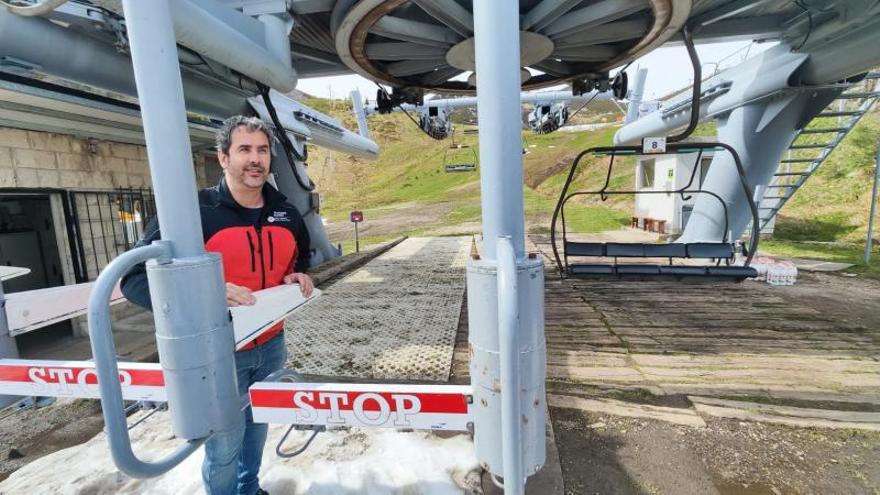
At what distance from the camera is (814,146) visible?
6.84 metres

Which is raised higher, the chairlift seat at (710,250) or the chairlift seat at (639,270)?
the chairlift seat at (710,250)

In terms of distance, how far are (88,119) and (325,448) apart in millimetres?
5069

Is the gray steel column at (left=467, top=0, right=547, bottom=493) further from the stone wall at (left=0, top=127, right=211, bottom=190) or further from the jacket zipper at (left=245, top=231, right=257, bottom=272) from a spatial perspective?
the stone wall at (left=0, top=127, right=211, bottom=190)

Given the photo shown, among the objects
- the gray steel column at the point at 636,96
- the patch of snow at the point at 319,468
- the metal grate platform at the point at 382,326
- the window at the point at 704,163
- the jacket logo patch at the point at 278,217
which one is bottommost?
the patch of snow at the point at 319,468

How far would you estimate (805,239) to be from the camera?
1104cm

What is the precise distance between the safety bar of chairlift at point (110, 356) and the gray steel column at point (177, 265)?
0.02m

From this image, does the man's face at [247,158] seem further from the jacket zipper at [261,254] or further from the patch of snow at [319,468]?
the patch of snow at [319,468]

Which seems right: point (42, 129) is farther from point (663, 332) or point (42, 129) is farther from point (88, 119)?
point (663, 332)

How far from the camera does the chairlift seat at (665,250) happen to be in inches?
231

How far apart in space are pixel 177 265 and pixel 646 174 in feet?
51.2

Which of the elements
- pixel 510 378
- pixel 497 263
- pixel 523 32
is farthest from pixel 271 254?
pixel 523 32

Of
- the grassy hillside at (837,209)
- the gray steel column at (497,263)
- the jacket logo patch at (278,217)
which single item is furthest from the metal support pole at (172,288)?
the grassy hillside at (837,209)

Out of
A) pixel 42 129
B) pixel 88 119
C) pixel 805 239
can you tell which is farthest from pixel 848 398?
pixel 805 239

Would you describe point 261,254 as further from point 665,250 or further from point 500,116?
point 665,250
